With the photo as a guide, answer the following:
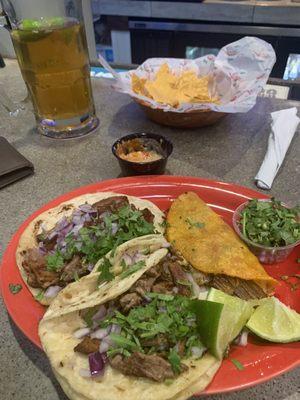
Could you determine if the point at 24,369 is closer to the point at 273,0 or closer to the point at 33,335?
the point at 33,335

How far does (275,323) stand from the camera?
1054mm

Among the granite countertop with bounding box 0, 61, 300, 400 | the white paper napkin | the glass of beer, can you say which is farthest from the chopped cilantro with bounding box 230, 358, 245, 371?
the glass of beer

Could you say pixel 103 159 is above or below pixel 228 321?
below

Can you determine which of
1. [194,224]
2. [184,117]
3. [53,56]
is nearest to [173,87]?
[184,117]

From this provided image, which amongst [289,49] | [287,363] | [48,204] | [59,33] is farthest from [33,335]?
[289,49]

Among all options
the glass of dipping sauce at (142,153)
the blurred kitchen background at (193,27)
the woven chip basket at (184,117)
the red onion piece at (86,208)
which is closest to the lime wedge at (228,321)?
the red onion piece at (86,208)

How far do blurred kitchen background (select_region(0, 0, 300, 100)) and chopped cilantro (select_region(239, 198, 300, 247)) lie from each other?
288 cm

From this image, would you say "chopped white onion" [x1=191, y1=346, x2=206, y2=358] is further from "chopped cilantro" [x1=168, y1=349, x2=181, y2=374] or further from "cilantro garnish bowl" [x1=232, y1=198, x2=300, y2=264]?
"cilantro garnish bowl" [x1=232, y1=198, x2=300, y2=264]

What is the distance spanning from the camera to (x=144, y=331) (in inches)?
40.9

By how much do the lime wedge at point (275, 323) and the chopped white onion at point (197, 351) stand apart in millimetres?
161

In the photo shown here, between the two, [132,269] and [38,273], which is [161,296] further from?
[38,273]

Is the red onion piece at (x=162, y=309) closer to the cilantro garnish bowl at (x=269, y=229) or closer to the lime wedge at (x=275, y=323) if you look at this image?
the lime wedge at (x=275, y=323)

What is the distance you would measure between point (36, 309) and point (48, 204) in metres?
0.51

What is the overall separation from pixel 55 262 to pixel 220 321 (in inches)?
24.3
